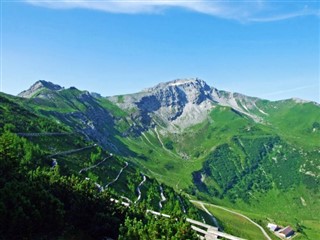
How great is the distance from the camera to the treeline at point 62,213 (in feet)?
97.6

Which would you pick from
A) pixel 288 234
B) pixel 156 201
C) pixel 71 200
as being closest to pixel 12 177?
pixel 71 200

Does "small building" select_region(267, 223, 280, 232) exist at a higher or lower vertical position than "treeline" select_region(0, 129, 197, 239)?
lower

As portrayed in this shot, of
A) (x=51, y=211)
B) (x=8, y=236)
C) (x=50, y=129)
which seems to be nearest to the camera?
(x=8, y=236)

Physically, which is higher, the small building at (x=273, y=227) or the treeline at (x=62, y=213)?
the treeline at (x=62, y=213)

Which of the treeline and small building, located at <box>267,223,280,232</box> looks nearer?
the treeline

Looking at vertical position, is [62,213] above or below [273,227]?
above

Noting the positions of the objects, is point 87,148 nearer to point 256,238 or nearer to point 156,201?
point 156,201

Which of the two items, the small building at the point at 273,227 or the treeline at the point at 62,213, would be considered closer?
the treeline at the point at 62,213

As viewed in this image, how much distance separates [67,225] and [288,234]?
18877cm

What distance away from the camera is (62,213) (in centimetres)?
3328

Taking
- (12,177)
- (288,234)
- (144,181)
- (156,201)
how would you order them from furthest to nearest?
(288,234), (144,181), (156,201), (12,177)

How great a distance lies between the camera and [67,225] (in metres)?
34.4

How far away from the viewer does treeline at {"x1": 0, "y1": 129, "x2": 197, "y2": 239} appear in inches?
1171

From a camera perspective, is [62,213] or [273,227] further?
[273,227]
